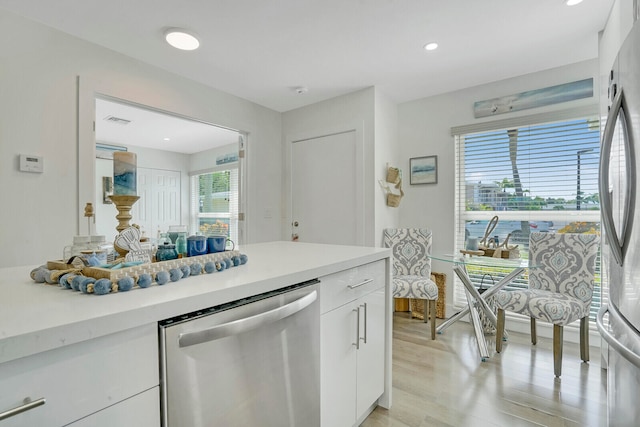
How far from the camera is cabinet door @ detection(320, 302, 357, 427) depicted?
4.11ft

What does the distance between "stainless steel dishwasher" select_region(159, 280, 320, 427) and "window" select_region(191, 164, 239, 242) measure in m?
4.94

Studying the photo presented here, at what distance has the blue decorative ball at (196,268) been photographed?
3.24 feet

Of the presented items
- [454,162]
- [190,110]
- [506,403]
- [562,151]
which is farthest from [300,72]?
[506,403]

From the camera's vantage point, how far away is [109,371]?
0.63 metres

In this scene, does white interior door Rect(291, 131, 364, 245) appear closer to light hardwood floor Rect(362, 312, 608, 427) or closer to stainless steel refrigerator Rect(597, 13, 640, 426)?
light hardwood floor Rect(362, 312, 608, 427)

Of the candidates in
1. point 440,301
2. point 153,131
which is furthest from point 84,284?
point 153,131

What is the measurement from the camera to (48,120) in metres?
2.14

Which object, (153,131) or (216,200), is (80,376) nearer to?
(153,131)

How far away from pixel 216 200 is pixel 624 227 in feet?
20.9

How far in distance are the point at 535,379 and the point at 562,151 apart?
1912 millimetres

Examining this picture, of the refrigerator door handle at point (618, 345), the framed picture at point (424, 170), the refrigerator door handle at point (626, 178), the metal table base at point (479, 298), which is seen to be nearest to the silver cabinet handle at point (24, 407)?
A: the refrigerator door handle at point (618, 345)

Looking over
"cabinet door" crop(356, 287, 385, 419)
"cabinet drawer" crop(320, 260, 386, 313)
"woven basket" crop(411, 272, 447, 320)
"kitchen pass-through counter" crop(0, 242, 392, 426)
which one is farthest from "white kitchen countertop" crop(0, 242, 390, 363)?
"woven basket" crop(411, 272, 447, 320)

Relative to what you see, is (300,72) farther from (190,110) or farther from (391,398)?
(391,398)

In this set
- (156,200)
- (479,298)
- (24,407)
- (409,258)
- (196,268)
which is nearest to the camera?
(24,407)
